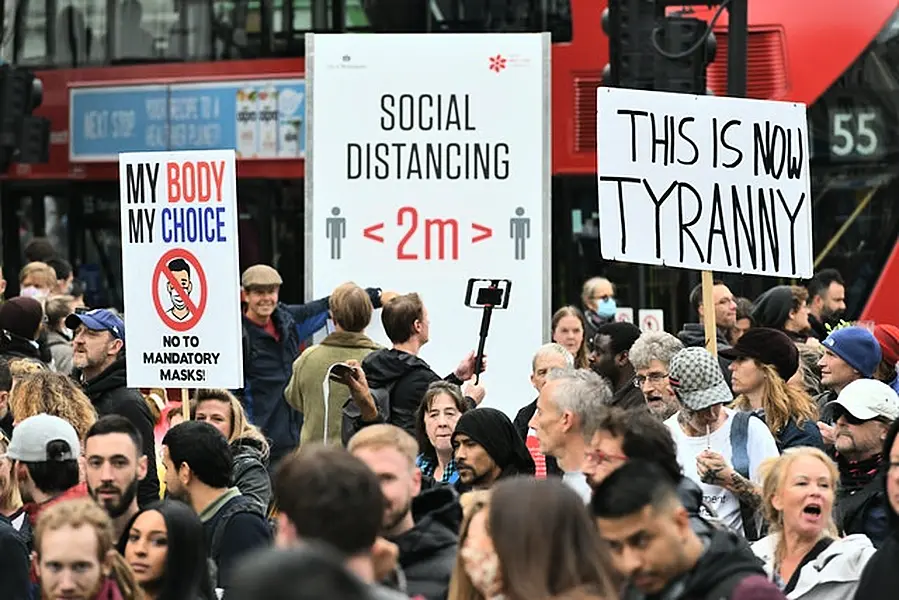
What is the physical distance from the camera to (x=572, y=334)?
1173 centimetres

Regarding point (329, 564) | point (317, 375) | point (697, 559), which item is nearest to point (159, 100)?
point (317, 375)

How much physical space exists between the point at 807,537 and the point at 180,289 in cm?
389

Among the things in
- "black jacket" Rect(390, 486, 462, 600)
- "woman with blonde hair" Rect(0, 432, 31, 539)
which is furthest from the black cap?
"black jacket" Rect(390, 486, 462, 600)

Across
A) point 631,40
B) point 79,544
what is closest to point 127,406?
point 79,544

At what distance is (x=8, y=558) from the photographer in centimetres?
638

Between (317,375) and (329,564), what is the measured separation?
7.30 meters

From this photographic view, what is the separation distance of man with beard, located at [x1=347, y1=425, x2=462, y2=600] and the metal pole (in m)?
7.08

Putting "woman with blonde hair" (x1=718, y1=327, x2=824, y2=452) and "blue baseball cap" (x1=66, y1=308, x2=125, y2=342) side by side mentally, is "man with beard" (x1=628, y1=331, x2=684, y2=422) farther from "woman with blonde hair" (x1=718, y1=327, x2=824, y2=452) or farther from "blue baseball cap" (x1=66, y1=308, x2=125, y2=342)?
"blue baseball cap" (x1=66, y1=308, x2=125, y2=342)

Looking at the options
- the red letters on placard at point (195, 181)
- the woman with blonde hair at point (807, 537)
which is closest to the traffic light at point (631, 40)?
the red letters on placard at point (195, 181)

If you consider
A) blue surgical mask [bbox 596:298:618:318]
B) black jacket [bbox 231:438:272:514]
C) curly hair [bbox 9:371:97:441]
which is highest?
curly hair [bbox 9:371:97:441]

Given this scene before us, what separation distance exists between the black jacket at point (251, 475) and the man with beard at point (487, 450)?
0.96 metres

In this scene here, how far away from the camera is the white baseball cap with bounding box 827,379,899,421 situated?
7.64 m

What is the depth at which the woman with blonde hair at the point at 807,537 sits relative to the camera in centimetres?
634

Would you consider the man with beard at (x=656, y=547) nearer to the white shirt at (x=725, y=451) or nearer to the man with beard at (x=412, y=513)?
the man with beard at (x=412, y=513)
